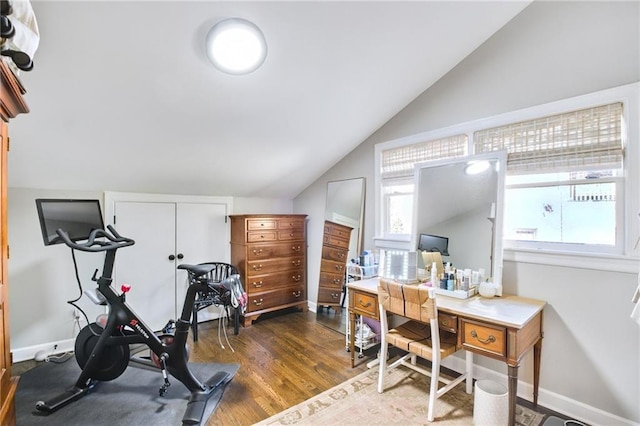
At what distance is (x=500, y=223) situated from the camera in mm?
2252

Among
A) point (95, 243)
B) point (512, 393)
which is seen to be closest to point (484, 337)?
point (512, 393)

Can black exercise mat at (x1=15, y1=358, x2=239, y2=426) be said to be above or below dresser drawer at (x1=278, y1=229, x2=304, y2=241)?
below

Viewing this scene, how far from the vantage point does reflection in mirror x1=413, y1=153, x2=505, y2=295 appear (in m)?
2.29

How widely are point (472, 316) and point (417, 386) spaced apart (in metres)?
0.88

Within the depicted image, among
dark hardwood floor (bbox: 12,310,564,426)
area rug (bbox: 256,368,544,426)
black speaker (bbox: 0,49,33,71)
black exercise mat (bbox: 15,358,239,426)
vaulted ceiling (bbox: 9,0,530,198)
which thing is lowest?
black exercise mat (bbox: 15,358,239,426)

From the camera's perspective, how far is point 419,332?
226 cm

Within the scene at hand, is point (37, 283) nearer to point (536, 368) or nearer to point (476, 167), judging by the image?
point (476, 167)

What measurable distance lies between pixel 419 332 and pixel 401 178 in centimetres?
150

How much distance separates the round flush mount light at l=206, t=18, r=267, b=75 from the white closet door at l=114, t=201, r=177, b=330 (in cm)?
206

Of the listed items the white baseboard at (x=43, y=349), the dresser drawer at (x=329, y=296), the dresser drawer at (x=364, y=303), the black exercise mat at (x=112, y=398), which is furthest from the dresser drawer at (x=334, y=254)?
the white baseboard at (x=43, y=349)

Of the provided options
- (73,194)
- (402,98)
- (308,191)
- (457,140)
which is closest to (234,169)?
(308,191)

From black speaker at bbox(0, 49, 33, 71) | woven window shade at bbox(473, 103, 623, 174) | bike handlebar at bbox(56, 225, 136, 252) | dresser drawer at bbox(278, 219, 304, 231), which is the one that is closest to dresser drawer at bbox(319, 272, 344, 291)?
dresser drawer at bbox(278, 219, 304, 231)

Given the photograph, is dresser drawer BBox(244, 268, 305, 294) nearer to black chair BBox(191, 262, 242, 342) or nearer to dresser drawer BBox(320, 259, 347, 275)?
black chair BBox(191, 262, 242, 342)

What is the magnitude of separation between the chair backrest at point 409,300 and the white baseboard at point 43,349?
10.1ft
